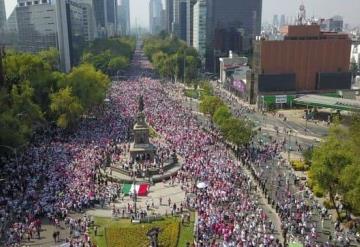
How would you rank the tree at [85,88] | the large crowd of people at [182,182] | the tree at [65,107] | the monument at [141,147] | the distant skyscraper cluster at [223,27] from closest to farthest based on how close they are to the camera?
1. the large crowd of people at [182,182]
2. the monument at [141,147]
3. the tree at [65,107]
4. the tree at [85,88]
5. the distant skyscraper cluster at [223,27]

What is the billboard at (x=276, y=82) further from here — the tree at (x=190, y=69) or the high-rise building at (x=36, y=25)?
the high-rise building at (x=36, y=25)

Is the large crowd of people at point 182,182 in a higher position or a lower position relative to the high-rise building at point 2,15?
lower

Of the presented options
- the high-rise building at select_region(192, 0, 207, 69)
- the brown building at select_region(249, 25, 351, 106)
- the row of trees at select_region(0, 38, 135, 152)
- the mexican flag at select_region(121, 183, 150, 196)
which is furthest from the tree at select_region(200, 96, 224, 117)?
the high-rise building at select_region(192, 0, 207, 69)

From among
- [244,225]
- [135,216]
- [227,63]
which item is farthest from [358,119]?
[227,63]

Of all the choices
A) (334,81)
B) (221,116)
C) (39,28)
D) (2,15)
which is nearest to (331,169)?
(221,116)

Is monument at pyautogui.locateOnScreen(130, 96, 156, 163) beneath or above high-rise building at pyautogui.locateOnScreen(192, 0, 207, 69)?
beneath

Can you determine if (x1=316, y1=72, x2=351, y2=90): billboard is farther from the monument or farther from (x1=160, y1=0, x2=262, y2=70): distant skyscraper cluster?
the monument

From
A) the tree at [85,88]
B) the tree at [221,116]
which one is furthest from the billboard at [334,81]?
the tree at [85,88]

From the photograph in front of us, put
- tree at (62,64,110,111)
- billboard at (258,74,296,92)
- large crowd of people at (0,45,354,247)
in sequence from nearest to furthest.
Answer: large crowd of people at (0,45,354,247) < tree at (62,64,110,111) < billboard at (258,74,296,92)

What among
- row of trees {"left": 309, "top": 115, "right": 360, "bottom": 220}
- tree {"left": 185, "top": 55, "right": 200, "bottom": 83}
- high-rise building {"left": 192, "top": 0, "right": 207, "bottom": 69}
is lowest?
tree {"left": 185, "top": 55, "right": 200, "bottom": 83}
